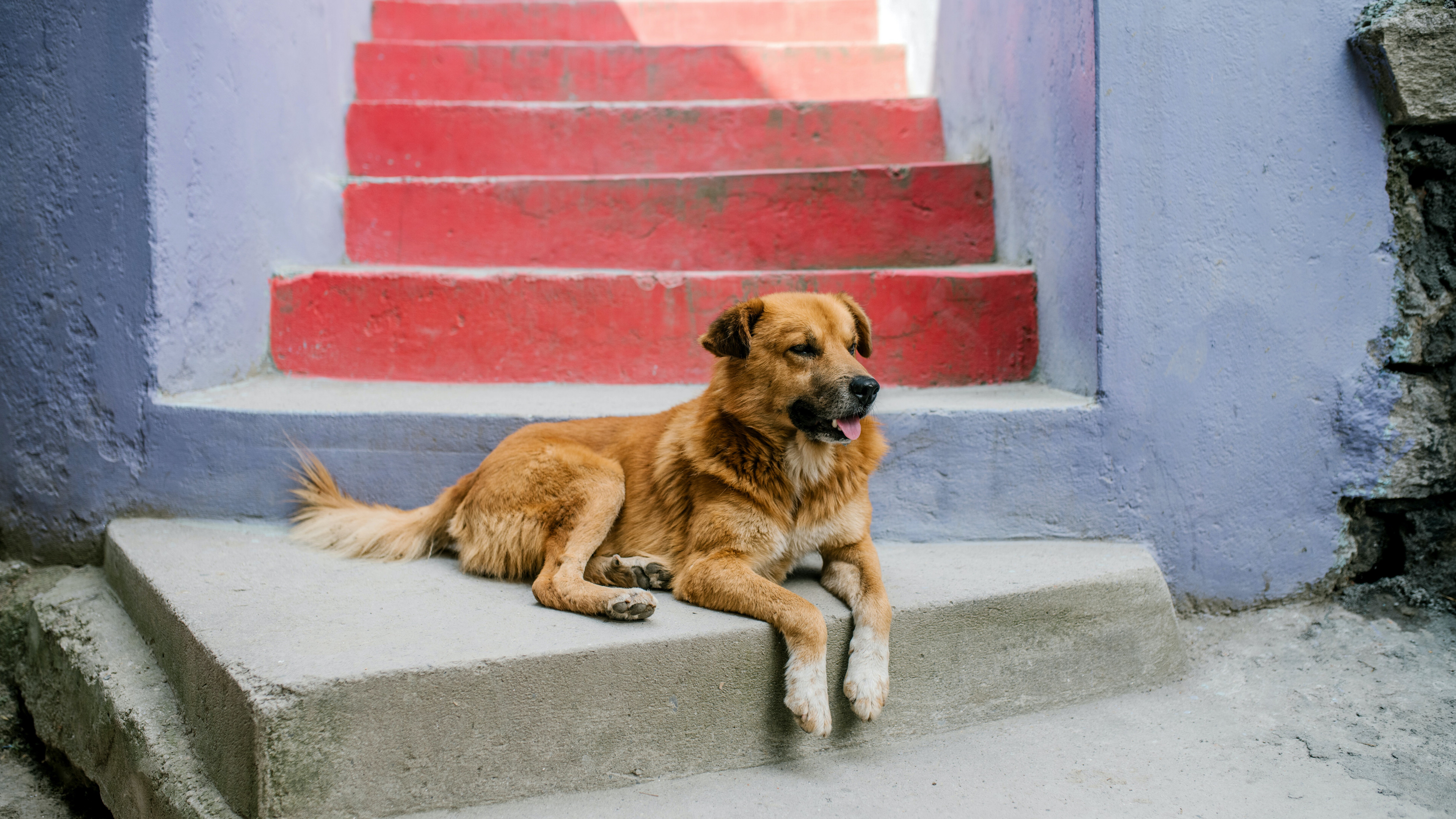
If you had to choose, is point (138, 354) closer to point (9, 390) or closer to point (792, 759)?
point (9, 390)

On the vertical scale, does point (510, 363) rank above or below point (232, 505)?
above

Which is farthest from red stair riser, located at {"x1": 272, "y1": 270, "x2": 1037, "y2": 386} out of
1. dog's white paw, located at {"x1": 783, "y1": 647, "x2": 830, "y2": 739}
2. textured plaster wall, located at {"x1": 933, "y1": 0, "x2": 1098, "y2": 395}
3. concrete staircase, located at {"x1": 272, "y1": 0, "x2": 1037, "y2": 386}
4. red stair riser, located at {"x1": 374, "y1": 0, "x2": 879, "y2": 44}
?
red stair riser, located at {"x1": 374, "y1": 0, "x2": 879, "y2": 44}

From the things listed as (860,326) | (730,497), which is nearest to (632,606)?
(730,497)

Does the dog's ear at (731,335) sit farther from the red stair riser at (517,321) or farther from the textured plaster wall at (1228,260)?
the textured plaster wall at (1228,260)

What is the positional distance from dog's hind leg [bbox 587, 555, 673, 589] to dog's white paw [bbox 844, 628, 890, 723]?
58 centimetres

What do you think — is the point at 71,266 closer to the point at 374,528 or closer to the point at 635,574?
the point at 374,528

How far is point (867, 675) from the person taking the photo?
2.37 m

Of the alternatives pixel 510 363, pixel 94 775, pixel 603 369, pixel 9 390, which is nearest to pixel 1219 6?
pixel 603 369

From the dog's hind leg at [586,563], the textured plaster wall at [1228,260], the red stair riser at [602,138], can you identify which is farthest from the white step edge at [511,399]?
the red stair riser at [602,138]

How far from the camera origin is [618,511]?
2.86m

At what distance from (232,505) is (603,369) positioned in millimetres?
1456

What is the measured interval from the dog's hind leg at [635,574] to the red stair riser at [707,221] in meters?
1.94

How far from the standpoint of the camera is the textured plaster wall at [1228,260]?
317 cm

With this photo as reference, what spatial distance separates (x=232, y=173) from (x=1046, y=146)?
10.5 feet
